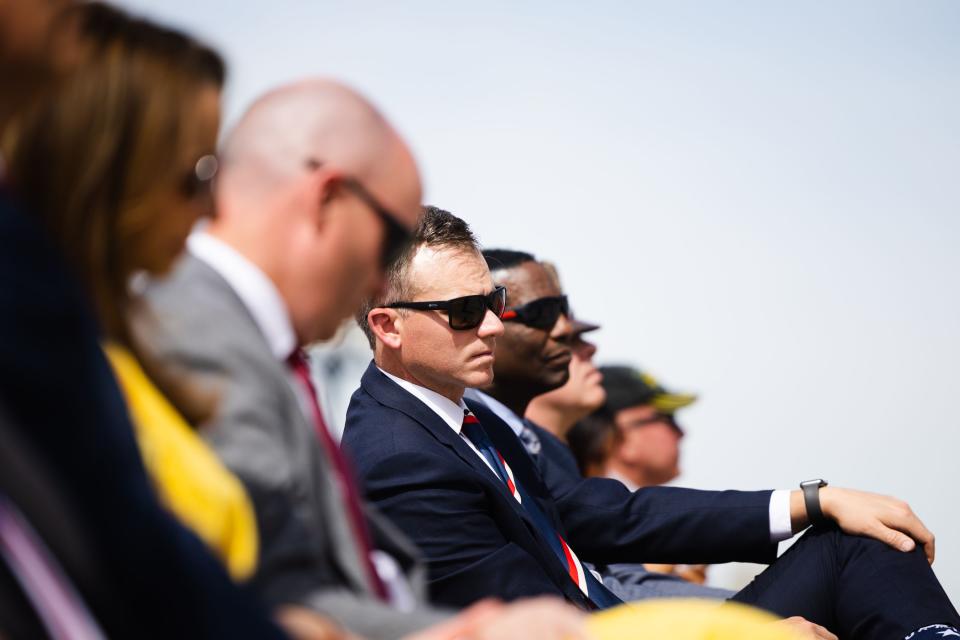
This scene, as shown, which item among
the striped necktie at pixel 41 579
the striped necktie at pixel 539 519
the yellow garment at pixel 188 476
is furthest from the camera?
the striped necktie at pixel 539 519

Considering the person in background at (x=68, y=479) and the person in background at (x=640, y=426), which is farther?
the person in background at (x=640, y=426)

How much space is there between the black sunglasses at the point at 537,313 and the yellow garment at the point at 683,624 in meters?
3.59

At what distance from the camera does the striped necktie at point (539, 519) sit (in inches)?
157

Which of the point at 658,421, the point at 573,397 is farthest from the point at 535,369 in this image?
the point at 658,421

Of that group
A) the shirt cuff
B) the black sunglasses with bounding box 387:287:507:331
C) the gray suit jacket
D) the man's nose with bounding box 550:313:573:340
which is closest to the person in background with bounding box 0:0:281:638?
the gray suit jacket

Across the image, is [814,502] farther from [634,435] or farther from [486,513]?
[634,435]

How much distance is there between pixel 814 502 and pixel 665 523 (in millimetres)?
544

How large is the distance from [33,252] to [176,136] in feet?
1.95

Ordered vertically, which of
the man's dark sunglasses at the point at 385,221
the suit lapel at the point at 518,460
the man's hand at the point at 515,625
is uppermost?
the man's dark sunglasses at the point at 385,221

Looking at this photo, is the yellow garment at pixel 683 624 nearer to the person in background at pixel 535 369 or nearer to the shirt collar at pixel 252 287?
the shirt collar at pixel 252 287

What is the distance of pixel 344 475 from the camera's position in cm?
218

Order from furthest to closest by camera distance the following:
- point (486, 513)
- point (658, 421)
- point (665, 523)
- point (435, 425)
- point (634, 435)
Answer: point (658, 421)
point (634, 435)
point (665, 523)
point (435, 425)
point (486, 513)

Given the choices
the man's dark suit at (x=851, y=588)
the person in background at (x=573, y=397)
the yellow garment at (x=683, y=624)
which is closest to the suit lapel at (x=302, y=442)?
the yellow garment at (x=683, y=624)

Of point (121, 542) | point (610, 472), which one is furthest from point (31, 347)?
Result: point (610, 472)
